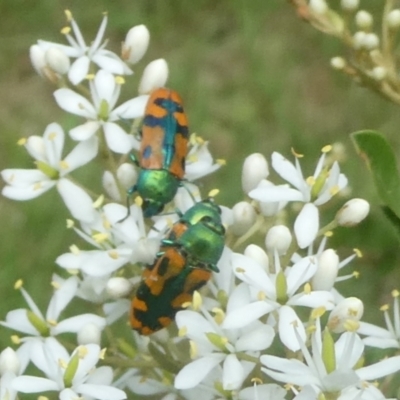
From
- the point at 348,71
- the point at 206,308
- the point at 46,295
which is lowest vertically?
the point at 46,295

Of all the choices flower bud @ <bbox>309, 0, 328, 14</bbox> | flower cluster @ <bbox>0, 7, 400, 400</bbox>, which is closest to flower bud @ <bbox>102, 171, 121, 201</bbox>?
flower cluster @ <bbox>0, 7, 400, 400</bbox>

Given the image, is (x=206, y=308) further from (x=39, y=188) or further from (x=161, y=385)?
(x=39, y=188)

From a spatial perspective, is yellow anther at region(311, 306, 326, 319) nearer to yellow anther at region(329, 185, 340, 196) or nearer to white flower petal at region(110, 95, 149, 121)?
yellow anther at region(329, 185, 340, 196)

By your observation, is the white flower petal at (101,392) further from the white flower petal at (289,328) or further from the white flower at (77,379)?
the white flower petal at (289,328)

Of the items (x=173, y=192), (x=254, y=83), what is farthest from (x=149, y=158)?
(x=254, y=83)

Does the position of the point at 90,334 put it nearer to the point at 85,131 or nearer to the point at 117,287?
the point at 117,287

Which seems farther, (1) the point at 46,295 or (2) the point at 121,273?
(1) the point at 46,295
